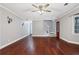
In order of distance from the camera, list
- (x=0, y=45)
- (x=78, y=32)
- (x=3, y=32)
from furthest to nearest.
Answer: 1. (x=78, y=32)
2. (x=3, y=32)
3. (x=0, y=45)

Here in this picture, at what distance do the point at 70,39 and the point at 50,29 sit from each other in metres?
4.74

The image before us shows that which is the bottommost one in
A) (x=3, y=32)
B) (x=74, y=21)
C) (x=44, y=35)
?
(x=44, y=35)

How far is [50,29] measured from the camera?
37.0 feet

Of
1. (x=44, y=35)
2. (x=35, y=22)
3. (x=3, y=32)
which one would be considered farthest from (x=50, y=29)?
(x=3, y=32)

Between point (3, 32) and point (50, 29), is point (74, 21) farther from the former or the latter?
point (50, 29)
